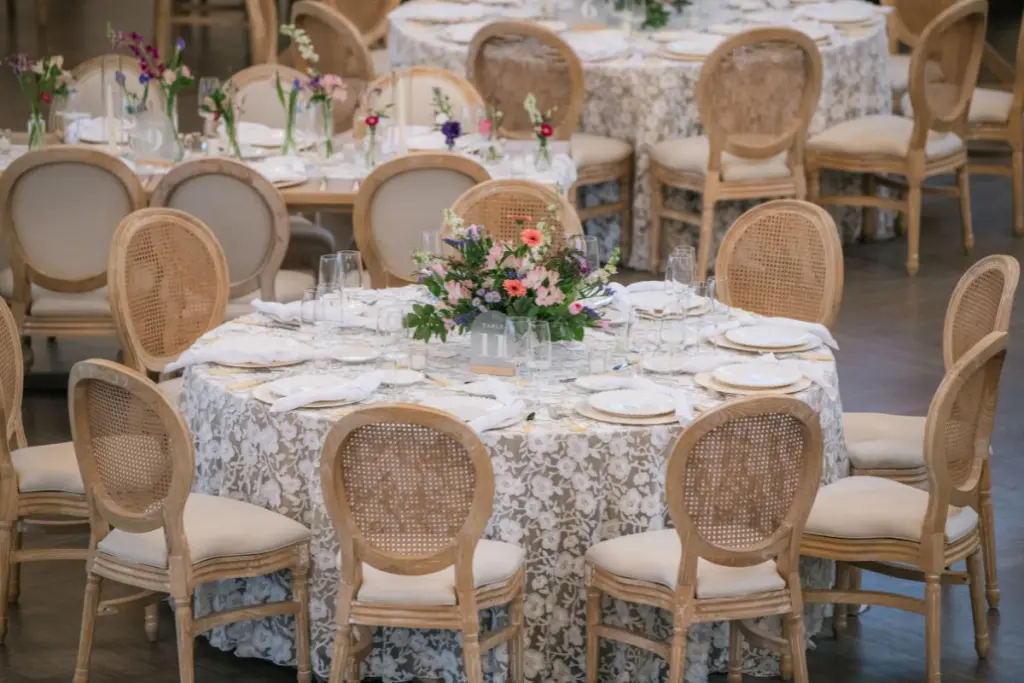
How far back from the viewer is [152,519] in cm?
423

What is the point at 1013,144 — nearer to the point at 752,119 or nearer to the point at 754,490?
the point at 752,119

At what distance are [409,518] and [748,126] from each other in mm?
4520

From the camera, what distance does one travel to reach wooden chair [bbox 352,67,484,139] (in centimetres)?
778

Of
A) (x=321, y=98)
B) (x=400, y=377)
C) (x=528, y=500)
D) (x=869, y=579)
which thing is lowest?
(x=869, y=579)

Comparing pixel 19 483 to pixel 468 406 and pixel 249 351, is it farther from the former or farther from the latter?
pixel 468 406

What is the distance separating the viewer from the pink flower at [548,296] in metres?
4.69

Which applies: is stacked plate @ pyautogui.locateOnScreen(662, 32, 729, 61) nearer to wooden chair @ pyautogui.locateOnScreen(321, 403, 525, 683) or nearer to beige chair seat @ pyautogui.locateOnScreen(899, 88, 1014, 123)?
beige chair seat @ pyautogui.locateOnScreen(899, 88, 1014, 123)

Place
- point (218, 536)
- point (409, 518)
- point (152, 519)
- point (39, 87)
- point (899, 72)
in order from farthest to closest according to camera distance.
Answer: point (899, 72) < point (39, 87) < point (218, 536) < point (152, 519) < point (409, 518)

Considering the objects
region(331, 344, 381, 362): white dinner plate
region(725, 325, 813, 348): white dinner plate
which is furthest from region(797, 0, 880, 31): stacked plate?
region(331, 344, 381, 362): white dinner plate

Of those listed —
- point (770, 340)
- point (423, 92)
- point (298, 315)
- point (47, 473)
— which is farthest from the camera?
point (423, 92)

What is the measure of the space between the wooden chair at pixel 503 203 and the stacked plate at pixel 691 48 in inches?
97.8

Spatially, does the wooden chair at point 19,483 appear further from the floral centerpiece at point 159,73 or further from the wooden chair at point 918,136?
the wooden chair at point 918,136

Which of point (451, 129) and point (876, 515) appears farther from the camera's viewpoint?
point (451, 129)

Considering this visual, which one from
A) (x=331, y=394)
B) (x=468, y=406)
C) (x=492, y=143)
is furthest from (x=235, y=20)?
(x=468, y=406)
